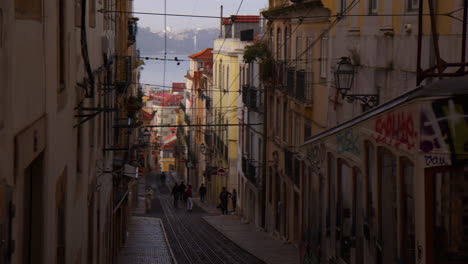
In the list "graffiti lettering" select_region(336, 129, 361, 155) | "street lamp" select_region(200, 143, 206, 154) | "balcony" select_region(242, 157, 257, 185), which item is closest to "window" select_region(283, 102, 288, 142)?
"balcony" select_region(242, 157, 257, 185)

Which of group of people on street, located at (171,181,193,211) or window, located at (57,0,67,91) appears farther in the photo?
group of people on street, located at (171,181,193,211)

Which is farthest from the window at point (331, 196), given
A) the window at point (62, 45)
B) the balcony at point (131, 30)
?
the balcony at point (131, 30)

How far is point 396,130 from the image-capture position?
547 cm

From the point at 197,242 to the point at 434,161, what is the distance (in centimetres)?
2077

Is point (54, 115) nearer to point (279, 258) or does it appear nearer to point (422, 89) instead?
point (422, 89)

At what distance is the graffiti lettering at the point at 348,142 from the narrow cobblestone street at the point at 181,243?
12.0 meters

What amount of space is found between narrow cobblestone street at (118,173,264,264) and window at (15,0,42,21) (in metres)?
13.6

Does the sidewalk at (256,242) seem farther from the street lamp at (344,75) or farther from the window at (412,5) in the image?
the window at (412,5)

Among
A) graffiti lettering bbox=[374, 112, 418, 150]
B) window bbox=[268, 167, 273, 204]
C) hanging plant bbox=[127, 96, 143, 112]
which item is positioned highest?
graffiti lettering bbox=[374, 112, 418, 150]

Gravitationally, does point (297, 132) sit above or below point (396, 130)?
below

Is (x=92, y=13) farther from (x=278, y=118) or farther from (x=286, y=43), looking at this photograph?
(x=278, y=118)

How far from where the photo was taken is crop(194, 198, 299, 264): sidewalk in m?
19.9

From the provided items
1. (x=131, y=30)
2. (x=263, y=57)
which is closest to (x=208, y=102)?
(x=131, y=30)

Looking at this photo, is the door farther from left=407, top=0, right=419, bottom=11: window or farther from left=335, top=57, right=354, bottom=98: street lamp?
left=335, top=57, right=354, bottom=98: street lamp
